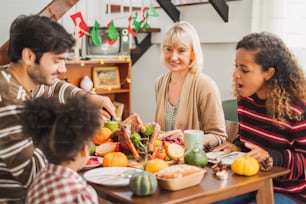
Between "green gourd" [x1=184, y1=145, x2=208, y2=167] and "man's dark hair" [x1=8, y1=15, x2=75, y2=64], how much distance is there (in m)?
0.52

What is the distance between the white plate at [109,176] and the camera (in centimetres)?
126

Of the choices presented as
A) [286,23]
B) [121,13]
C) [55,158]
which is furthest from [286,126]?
[121,13]

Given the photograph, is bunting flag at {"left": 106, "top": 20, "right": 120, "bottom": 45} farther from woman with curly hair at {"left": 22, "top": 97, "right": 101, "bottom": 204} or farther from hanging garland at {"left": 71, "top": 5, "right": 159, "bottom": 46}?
woman with curly hair at {"left": 22, "top": 97, "right": 101, "bottom": 204}

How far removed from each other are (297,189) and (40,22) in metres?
1.06

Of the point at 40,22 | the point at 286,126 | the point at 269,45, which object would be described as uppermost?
the point at 40,22

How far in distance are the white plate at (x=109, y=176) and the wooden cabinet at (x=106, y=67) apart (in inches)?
84.4

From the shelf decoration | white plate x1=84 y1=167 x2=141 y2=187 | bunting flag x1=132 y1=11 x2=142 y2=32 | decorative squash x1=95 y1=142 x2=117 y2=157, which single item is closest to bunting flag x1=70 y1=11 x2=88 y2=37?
the shelf decoration

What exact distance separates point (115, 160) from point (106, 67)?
2.36m

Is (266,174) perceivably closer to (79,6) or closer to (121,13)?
(121,13)

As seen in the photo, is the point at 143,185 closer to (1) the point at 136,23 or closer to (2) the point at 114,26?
(2) the point at 114,26

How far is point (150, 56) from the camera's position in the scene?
14.2 feet

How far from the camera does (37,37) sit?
4.47ft

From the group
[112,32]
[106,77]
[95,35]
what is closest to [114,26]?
[112,32]

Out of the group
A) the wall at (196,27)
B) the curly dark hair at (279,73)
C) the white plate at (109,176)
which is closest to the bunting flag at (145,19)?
the wall at (196,27)
